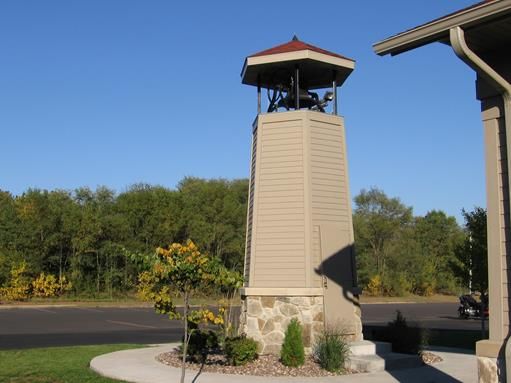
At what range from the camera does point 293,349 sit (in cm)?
1166

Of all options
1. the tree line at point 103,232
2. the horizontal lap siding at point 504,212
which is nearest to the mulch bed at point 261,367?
the horizontal lap siding at point 504,212

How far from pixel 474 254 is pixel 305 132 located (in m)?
9.09

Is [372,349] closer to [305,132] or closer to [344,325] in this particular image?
[344,325]

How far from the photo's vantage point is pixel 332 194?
13602mm

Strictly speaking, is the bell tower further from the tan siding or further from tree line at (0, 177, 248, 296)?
tree line at (0, 177, 248, 296)

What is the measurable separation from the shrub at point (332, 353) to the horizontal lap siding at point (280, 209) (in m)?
1.55

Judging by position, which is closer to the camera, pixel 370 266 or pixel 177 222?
pixel 177 222

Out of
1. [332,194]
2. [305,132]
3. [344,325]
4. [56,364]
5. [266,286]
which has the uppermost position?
[305,132]

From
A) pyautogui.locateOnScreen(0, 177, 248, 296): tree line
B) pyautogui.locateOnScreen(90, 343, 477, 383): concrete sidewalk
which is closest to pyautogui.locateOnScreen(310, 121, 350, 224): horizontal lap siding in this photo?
pyautogui.locateOnScreen(90, 343, 477, 383): concrete sidewalk

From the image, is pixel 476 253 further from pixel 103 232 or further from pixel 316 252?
pixel 103 232

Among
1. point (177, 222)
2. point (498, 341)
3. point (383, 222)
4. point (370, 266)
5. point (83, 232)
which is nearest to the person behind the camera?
point (498, 341)

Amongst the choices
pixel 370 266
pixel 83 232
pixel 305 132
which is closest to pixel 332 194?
pixel 305 132

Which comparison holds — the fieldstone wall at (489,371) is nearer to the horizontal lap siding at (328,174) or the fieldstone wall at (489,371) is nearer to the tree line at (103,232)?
the horizontal lap siding at (328,174)

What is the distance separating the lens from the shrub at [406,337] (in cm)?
1288
